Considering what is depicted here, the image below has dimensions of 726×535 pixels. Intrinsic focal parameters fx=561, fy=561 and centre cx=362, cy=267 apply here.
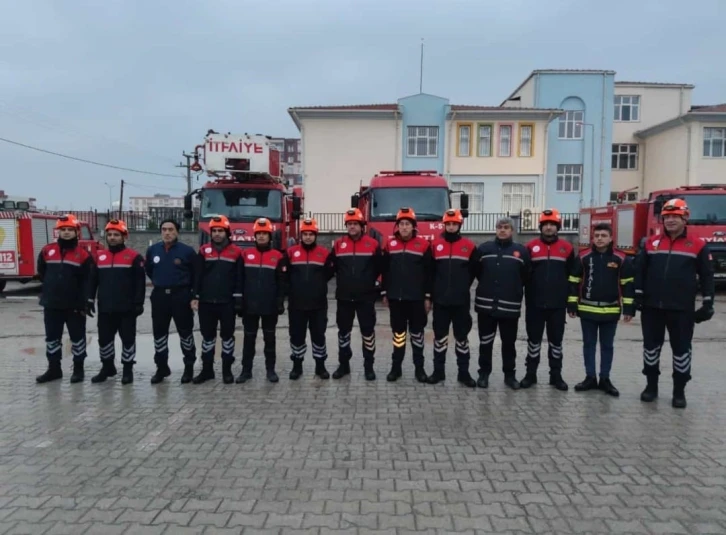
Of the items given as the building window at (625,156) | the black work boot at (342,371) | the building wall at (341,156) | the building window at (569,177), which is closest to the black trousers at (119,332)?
the black work boot at (342,371)

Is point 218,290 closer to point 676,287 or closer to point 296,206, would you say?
point 676,287

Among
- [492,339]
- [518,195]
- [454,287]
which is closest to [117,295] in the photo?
[454,287]

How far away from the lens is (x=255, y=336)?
676 centimetres

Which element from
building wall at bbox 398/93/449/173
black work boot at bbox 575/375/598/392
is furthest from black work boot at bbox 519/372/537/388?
building wall at bbox 398/93/449/173

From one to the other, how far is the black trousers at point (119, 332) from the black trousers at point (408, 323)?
315 cm

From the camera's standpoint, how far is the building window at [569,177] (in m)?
33.6

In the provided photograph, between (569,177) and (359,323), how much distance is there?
30.2 m

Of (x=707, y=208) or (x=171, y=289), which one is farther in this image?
(x=707, y=208)

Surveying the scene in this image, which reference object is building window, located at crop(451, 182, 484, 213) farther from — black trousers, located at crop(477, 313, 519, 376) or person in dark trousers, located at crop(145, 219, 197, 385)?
person in dark trousers, located at crop(145, 219, 197, 385)

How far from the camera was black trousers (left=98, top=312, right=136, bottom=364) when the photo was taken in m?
6.74

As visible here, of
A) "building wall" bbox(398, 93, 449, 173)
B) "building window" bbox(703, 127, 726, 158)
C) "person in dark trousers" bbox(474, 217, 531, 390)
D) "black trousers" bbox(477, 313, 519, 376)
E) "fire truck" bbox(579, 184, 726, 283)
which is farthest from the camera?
"building window" bbox(703, 127, 726, 158)

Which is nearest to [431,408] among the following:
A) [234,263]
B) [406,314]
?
[406,314]

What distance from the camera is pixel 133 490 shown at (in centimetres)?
390

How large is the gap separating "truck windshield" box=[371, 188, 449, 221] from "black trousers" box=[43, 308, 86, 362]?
8034mm
